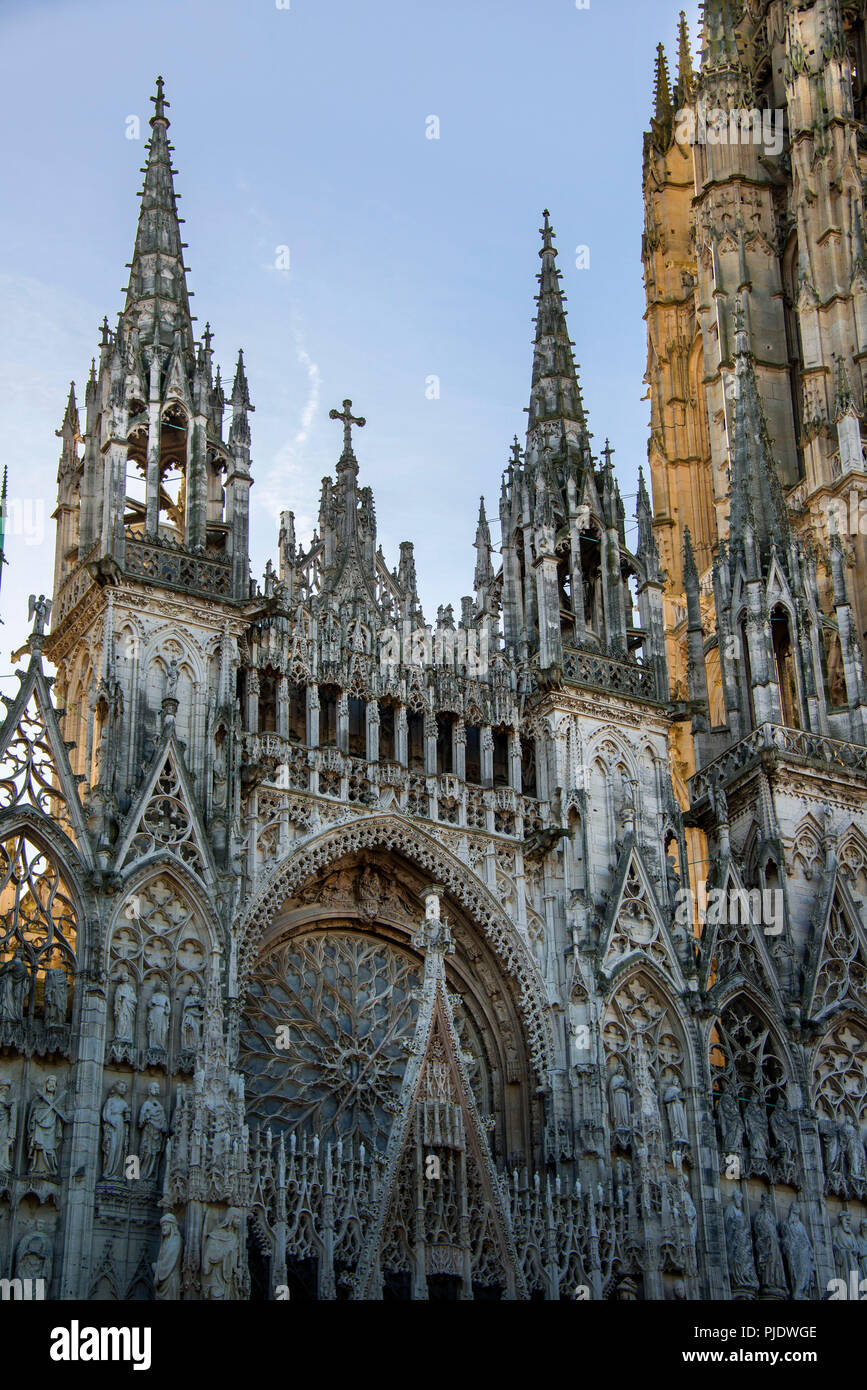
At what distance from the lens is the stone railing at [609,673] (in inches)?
1088

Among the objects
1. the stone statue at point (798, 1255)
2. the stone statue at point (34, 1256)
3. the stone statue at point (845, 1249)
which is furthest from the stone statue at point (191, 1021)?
the stone statue at point (845, 1249)

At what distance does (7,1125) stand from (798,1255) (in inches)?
397

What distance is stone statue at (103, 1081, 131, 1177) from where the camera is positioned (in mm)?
20812

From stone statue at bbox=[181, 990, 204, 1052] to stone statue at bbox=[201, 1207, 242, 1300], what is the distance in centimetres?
234

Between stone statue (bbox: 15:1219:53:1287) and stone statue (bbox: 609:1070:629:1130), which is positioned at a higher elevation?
stone statue (bbox: 609:1070:629:1130)

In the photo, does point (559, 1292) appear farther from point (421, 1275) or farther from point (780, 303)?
point (780, 303)

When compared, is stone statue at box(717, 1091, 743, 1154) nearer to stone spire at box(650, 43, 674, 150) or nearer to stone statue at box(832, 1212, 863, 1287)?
stone statue at box(832, 1212, 863, 1287)

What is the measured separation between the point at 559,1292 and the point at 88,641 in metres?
9.66

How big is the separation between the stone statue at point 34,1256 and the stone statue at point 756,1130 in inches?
371

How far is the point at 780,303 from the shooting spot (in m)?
42.9

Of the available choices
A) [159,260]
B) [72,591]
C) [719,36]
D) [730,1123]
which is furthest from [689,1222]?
[719,36]

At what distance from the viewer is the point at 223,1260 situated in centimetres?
1989

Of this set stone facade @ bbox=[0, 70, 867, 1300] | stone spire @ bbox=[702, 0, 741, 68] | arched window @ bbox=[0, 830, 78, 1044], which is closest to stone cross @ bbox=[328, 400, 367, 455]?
stone facade @ bbox=[0, 70, 867, 1300]

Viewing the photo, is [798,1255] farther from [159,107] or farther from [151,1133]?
[159,107]
